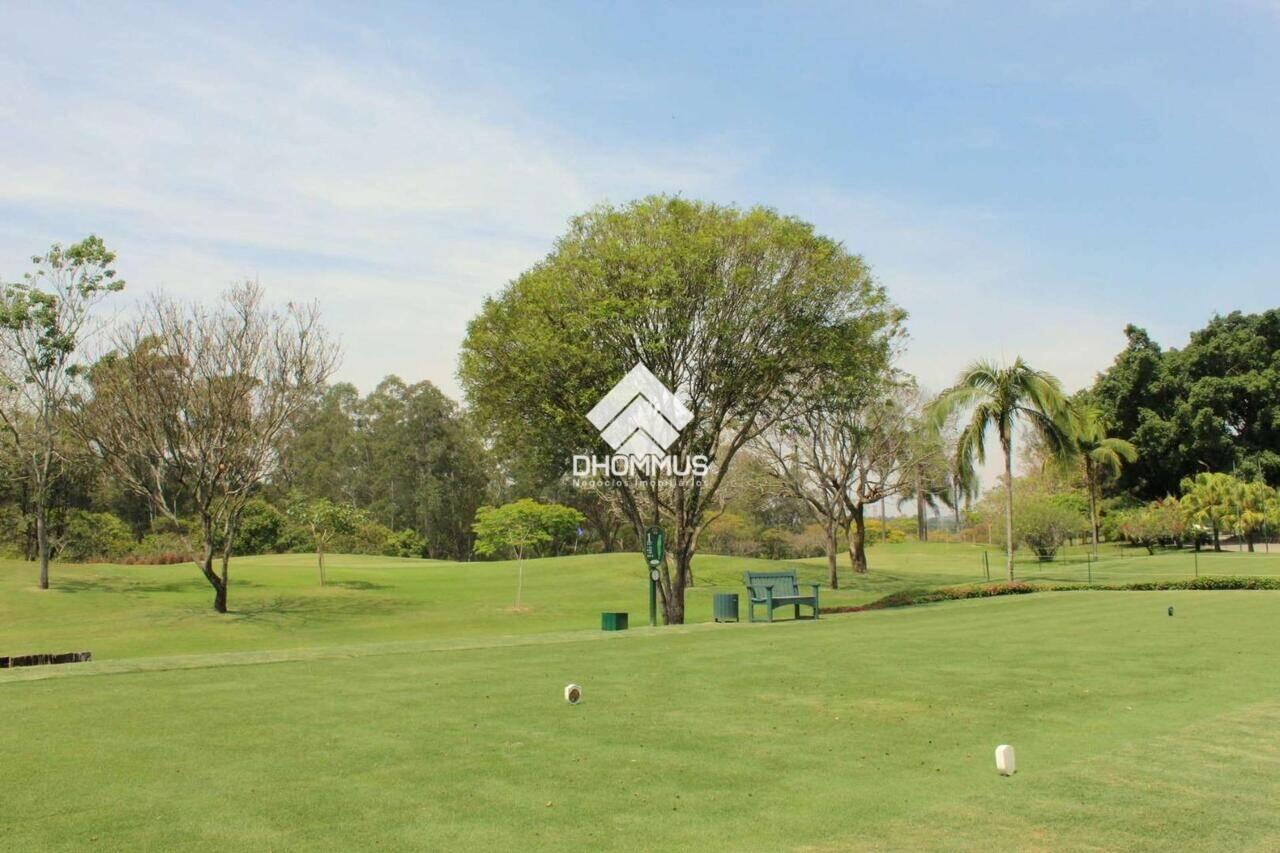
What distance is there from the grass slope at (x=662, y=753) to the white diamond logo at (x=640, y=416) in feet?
44.6

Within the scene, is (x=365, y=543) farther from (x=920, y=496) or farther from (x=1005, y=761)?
(x=1005, y=761)

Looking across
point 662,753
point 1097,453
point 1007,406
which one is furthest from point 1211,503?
point 662,753

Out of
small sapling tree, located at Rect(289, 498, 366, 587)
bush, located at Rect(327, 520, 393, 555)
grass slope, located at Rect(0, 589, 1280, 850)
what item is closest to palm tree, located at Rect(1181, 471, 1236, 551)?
small sapling tree, located at Rect(289, 498, 366, 587)

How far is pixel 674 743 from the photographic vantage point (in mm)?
8484

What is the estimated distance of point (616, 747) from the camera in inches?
327

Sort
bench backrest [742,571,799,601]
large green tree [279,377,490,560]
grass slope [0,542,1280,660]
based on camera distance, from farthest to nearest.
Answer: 1. large green tree [279,377,490,560]
2. grass slope [0,542,1280,660]
3. bench backrest [742,571,799,601]

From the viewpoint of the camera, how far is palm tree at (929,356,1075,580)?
31.0m

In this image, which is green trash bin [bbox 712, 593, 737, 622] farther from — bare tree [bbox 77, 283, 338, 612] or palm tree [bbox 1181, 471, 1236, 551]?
palm tree [bbox 1181, 471, 1236, 551]

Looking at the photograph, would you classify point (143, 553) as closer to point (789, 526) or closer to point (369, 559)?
→ point (369, 559)

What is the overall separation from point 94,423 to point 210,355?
16.1ft

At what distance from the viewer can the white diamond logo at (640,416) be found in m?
27.1

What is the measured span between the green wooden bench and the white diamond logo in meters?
6.06

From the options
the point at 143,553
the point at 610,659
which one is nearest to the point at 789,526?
the point at 143,553

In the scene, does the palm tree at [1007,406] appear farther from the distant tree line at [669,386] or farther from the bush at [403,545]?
the bush at [403,545]
